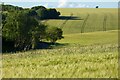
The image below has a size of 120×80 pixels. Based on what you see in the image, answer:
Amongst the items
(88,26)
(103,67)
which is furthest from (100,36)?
(103,67)

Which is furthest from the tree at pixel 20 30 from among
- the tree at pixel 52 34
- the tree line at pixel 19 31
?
the tree at pixel 52 34

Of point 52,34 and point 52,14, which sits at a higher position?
point 52,14

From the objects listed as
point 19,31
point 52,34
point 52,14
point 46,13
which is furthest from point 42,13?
point 19,31

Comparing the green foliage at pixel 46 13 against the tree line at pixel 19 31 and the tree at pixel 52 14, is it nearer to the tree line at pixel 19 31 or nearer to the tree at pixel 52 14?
the tree at pixel 52 14

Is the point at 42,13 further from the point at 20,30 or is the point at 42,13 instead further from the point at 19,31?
the point at 19,31

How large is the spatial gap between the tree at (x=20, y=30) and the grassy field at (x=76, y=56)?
724cm

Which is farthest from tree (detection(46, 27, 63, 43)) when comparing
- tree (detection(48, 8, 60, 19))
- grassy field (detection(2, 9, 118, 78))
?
tree (detection(48, 8, 60, 19))

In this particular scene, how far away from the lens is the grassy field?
700cm

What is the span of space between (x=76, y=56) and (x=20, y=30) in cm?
6069

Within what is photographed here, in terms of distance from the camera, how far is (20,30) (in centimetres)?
7119

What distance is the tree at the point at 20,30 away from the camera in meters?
A: 70.0

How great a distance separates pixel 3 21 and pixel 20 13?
4573mm

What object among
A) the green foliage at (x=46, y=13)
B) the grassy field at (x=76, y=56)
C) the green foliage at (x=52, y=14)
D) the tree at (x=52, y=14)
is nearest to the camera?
the grassy field at (x=76, y=56)

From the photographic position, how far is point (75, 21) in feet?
442
